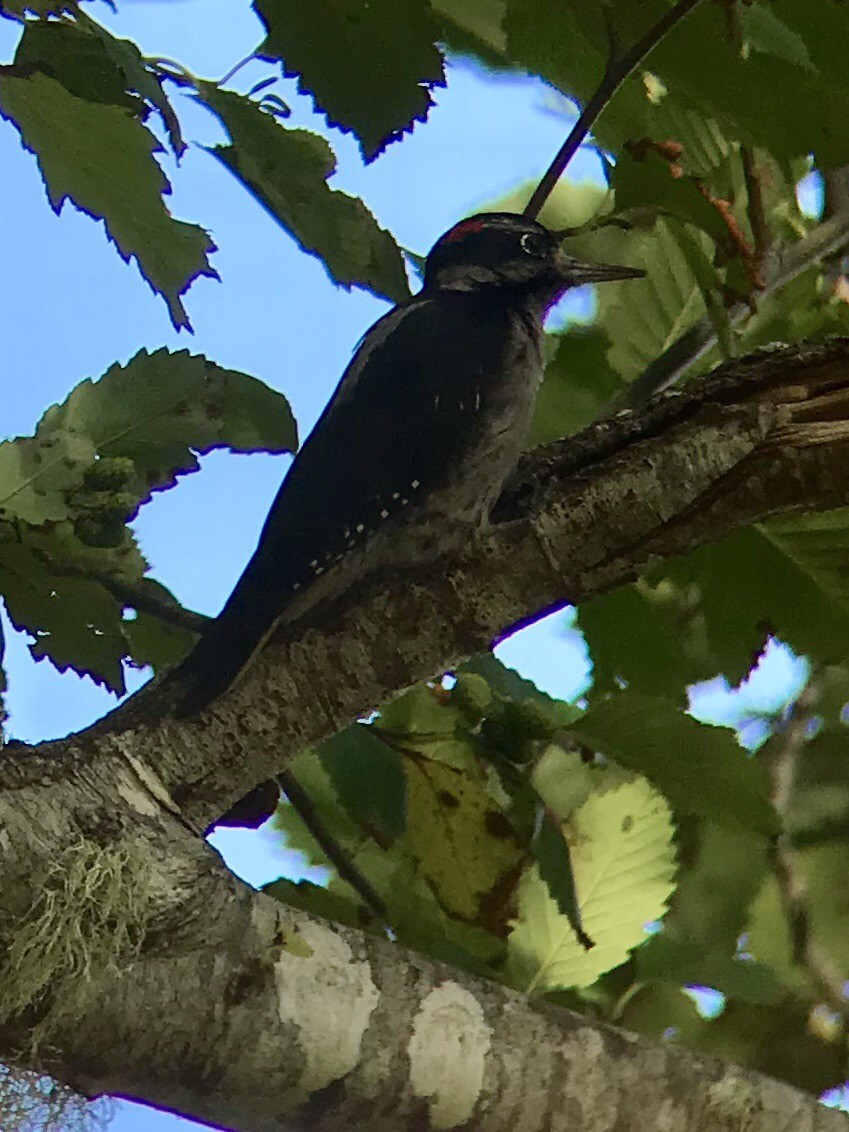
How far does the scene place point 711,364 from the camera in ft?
5.06

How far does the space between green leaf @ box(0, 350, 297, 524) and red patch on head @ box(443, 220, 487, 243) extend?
49cm

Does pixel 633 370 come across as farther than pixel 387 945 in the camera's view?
Yes

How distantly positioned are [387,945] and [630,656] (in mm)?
466

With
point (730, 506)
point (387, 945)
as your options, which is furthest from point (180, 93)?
point (387, 945)

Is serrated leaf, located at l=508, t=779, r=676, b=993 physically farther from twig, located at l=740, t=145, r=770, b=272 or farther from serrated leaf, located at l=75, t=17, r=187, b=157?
serrated leaf, located at l=75, t=17, r=187, b=157

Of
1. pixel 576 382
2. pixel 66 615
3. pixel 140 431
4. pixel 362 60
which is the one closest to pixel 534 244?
pixel 576 382

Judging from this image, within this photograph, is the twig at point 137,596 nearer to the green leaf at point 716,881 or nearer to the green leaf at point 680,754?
the green leaf at point 680,754

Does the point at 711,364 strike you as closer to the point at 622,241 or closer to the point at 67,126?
the point at 622,241

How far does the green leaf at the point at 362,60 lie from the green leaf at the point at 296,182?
35 mm

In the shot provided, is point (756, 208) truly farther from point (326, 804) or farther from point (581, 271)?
point (326, 804)

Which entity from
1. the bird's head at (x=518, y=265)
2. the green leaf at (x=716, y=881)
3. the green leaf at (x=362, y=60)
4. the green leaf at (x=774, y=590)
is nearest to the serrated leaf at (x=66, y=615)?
the green leaf at (x=362, y=60)

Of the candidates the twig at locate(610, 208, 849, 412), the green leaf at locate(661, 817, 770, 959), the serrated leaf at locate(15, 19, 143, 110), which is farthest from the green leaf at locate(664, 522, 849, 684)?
the serrated leaf at locate(15, 19, 143, 110)

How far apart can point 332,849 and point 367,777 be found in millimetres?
80

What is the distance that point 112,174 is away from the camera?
3.15 feet
